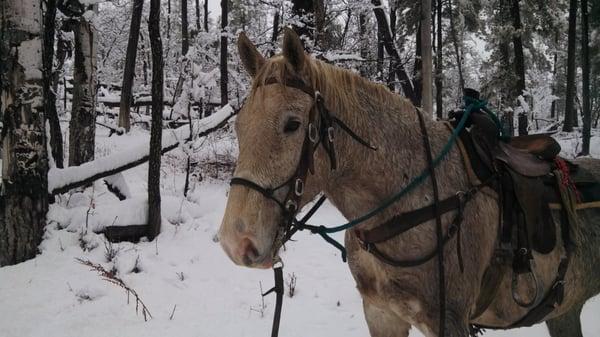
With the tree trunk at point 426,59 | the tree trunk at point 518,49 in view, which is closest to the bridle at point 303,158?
the tree trunk at point 426,59

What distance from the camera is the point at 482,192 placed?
2.33 m

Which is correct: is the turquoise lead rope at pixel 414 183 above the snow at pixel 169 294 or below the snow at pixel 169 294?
above

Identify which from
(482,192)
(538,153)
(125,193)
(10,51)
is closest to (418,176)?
(482,192)

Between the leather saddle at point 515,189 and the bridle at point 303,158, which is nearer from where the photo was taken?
the bridle at point 303,158

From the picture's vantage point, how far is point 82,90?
754 centimetres

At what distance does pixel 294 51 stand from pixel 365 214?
0.95m

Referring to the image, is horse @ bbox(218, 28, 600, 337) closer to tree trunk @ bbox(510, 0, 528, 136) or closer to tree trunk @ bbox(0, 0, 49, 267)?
tree trunk @ bbox(0, 0, 49, 267)

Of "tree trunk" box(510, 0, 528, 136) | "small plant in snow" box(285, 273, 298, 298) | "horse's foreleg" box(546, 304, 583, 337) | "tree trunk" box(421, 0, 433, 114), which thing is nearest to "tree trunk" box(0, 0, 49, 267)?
"small plant in snow" box(285, 273, 298, 298)

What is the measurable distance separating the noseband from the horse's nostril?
0.16m

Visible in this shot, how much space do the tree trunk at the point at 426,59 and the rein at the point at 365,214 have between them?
6.22 metres

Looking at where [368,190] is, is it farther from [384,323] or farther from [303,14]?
[303,14]

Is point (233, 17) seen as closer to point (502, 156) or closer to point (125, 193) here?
point (125, 193)

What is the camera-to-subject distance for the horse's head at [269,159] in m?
1.69

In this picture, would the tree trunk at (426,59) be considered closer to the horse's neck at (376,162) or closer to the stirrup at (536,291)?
the stirrup at (536,291)
